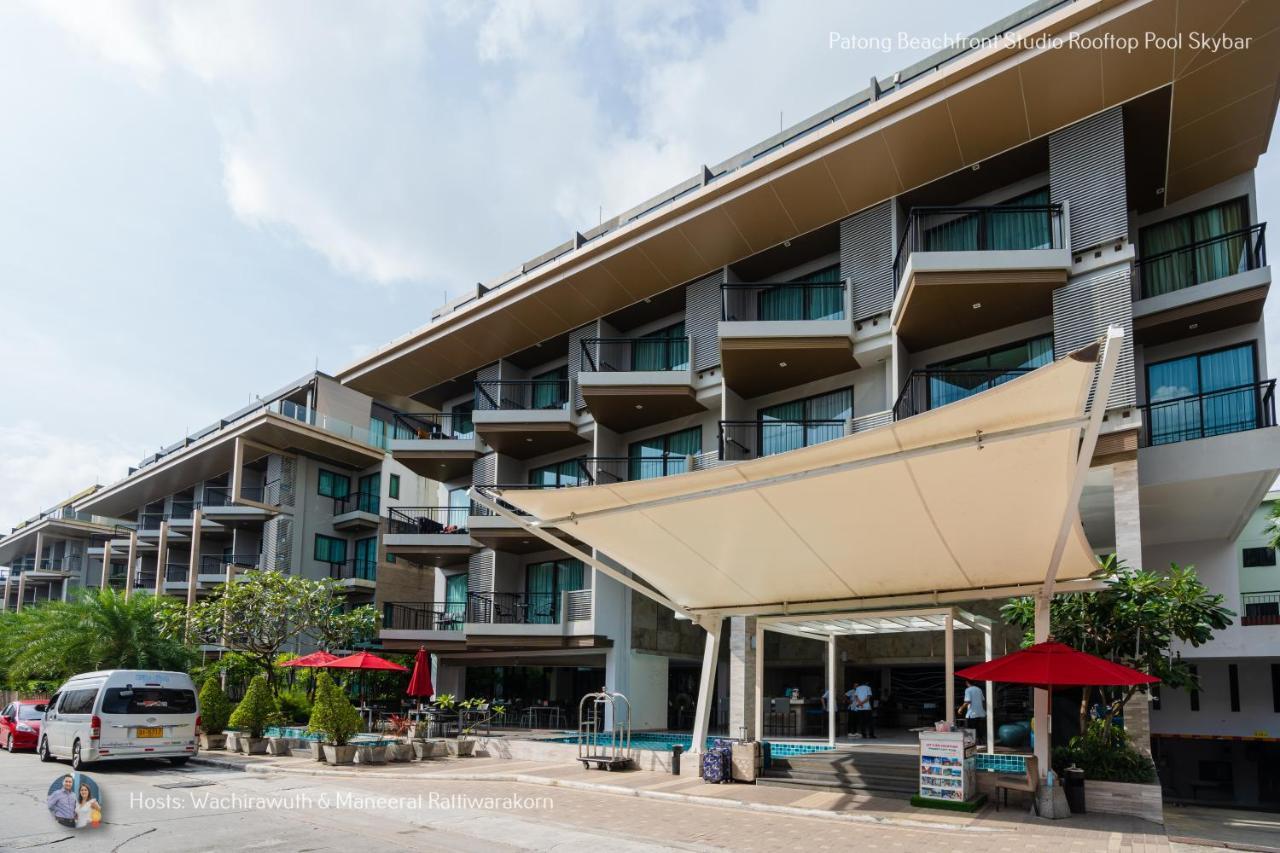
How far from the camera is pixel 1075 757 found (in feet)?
41.4

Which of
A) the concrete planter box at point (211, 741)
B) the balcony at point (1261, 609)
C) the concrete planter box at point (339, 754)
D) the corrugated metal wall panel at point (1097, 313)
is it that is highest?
the corrugated metal wall panel at point (1097, 313)

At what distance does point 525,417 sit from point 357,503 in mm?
18510

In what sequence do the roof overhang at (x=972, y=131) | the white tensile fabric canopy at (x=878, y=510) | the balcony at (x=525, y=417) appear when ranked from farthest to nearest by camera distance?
the balcony at (x=525, y=417)
the roof overhang at (x=972, y=131)
the white tensile fabric canopy at (x=878, y=510)

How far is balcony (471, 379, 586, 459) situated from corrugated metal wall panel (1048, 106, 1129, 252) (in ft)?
47.6

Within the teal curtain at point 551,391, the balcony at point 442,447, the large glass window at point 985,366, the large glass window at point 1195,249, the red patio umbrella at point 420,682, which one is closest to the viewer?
the large glass window at point 1195,249

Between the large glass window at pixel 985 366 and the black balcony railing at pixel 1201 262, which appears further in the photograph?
the large glass window at pixel 985 366

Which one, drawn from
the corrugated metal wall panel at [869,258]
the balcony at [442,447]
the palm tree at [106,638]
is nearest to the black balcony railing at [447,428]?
the balcony at [442,447]

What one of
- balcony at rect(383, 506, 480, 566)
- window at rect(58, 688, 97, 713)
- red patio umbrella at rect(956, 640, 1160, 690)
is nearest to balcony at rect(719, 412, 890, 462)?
red patio umbrella at rect(956, 640, 1160, 690)

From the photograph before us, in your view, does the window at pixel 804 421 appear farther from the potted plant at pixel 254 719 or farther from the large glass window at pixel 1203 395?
the potted plant at pixel 254 719

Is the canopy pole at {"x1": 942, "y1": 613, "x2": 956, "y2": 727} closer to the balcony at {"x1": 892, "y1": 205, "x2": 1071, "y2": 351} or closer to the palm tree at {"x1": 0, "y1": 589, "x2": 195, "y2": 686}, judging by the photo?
the balcony at {"x1": 892, "y1": 205, "x2": 1071, "y2": 351}

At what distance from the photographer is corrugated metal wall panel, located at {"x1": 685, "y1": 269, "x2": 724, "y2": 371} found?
2369 cm

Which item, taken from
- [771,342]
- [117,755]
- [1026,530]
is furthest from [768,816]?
[117,755]

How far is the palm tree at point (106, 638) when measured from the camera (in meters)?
26.3

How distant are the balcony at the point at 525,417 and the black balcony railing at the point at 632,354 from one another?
1.56m
